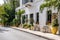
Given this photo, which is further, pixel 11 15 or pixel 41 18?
pixel 11 15

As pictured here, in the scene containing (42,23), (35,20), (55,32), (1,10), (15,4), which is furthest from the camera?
(15,4)

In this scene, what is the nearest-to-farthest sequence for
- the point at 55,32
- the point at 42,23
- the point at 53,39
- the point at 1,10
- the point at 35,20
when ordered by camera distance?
the point at 53,39 < the point at 55,32 < the point at 42,23 < the point at 35,20 < the point at 1,10

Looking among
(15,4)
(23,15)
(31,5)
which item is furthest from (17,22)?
(15,4)

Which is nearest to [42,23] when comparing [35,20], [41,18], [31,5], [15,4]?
[41,18]

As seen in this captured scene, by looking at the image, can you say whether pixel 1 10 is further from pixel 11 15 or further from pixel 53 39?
pixel 53 39

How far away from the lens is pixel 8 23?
54562 millimetres

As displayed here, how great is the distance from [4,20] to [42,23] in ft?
86.3

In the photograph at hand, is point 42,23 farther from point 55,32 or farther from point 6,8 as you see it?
point 6,8

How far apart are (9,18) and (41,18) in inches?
1006

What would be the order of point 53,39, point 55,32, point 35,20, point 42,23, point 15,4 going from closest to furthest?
point 53,39 < point 55,32 < point 42,23 < point 35,20 < point 15,4

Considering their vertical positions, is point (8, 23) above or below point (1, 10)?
below

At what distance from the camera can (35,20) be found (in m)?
34.8

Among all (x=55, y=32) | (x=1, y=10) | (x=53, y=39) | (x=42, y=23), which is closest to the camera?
(x=53, y=39)

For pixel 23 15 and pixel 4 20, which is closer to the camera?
pixel 23 15
